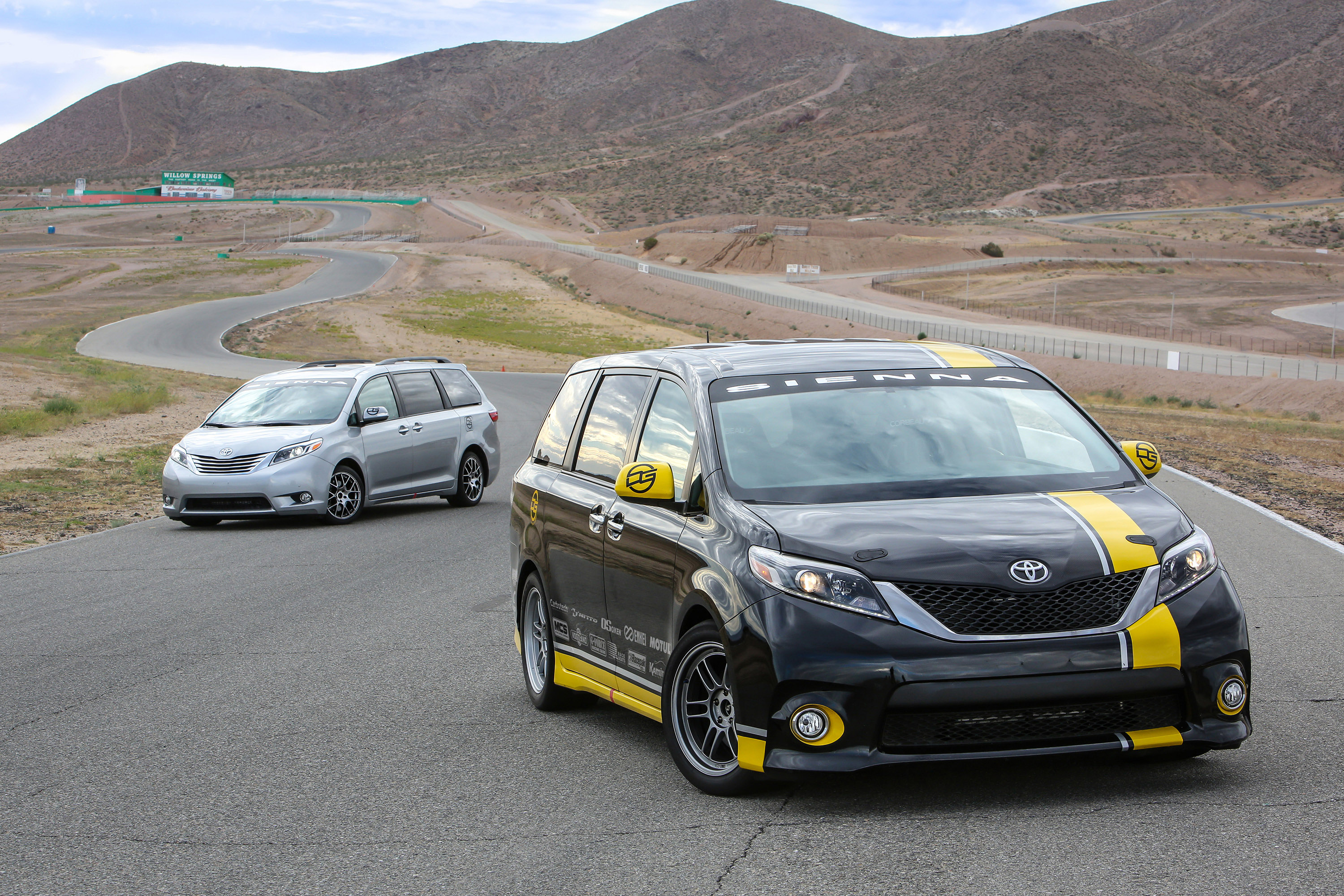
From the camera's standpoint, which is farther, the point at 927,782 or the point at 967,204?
the point at 967,204

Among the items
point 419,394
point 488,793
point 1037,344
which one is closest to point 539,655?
point 488,793

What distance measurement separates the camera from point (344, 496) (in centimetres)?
1572

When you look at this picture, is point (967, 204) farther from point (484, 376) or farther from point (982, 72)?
point (484, 376)

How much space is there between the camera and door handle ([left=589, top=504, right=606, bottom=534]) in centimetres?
629

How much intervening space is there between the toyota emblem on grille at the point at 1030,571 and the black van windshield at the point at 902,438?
2.05 ft

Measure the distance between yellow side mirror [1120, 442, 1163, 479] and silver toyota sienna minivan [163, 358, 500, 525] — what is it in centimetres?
1088

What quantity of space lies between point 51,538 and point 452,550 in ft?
16.2

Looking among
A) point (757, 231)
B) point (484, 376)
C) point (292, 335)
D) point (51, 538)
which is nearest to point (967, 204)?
point (757, 231)

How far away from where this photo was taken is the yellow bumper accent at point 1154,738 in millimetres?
4918

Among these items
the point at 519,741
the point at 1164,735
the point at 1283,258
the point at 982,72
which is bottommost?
the point at 1283,258

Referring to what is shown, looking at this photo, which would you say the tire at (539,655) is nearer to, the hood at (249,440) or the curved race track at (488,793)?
the curved race track at (488,793)

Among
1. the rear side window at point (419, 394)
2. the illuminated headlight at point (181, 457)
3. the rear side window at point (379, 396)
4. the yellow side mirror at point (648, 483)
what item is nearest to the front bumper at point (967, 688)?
the yellow side mirror at point (648, 483)

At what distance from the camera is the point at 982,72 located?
6722 inches

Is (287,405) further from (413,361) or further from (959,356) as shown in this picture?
(959,356)
